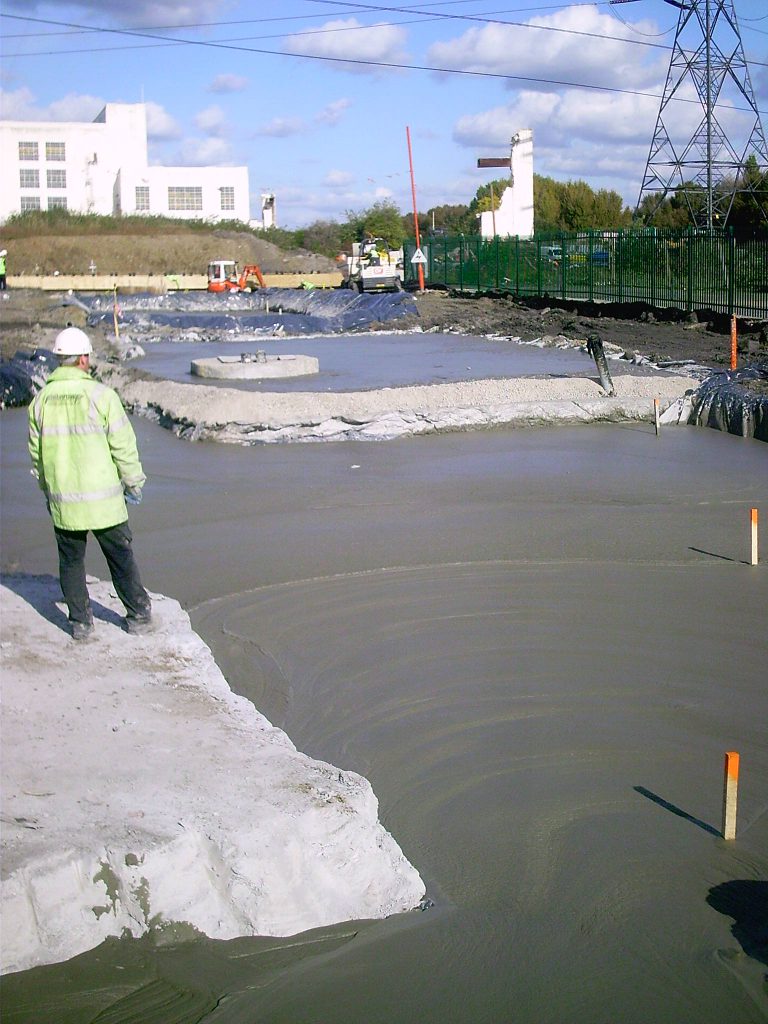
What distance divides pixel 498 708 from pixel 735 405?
10.4 m

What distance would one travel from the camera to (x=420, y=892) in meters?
4.60

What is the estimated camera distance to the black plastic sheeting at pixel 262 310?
38938 millimetres

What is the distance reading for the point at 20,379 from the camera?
66.9ft

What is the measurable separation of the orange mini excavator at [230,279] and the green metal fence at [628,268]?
11481 millimetres

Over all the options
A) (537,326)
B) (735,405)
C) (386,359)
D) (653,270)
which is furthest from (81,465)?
(653,270)

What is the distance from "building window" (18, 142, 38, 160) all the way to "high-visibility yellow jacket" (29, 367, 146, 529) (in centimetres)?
10058

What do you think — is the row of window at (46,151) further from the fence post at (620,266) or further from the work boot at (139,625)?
the work boot at (139,625)

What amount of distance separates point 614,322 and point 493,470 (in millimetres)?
20105

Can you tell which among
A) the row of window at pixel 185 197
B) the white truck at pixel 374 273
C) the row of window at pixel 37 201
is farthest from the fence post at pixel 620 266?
the row of window at pixel 37 201

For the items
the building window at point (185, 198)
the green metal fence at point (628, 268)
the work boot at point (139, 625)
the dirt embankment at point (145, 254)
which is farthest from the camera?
the building window at point (185, 198)

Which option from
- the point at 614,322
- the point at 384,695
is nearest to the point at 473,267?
the point at 614,322

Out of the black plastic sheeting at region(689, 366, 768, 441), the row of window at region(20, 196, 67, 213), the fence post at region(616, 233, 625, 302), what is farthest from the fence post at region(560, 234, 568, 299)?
the row of window at region(20, 196, 67, 213)

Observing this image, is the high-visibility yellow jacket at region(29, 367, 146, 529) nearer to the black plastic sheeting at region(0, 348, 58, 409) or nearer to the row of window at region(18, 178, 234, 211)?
the black plastic sheeting at region(0, 348, 58, 409)

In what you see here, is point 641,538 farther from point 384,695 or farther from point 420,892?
point 420,892
